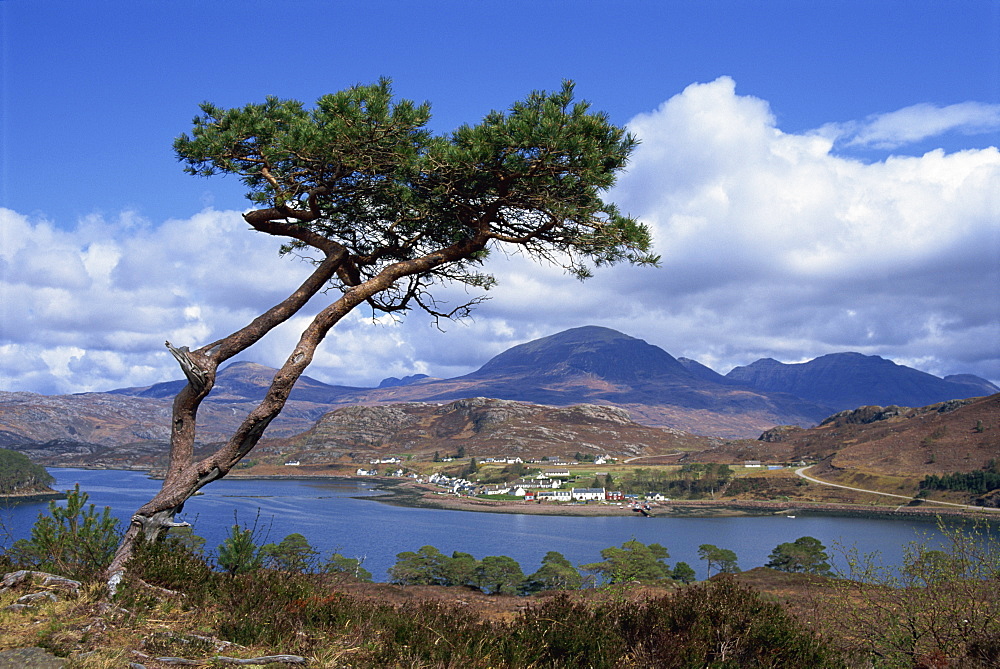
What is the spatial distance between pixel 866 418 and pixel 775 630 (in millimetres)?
225493

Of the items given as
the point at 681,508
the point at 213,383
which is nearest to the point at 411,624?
the point at 213,383

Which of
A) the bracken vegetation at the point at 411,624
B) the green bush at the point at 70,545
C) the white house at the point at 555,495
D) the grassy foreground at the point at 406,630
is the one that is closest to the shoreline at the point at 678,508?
the white house at the point at 555,495

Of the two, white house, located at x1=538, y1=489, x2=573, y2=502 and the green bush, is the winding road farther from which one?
the green bush

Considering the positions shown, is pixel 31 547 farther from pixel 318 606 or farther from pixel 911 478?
pixel 911 478

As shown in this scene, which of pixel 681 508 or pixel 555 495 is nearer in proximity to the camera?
pixel 681 508

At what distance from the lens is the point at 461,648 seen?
16.5ft

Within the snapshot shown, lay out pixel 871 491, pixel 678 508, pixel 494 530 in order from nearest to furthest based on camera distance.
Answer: pixel 494 530
pixel 871 491
pixel 678 508

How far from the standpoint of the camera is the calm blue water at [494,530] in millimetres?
70312

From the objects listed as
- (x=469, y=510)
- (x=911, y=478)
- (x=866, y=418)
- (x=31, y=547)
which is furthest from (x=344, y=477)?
(x=31, y=547)

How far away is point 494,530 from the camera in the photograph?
92688 mm

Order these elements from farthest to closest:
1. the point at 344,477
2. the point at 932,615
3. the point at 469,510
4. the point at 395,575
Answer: the point at 344,477 → the point at 469,510 → the point at 395,575 → the point at 932,615

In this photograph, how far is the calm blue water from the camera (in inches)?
2768

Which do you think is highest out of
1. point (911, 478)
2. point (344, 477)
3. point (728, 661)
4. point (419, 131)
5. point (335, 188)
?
point (419, 131)

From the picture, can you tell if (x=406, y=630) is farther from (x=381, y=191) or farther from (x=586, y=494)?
(x=586, y=494)
